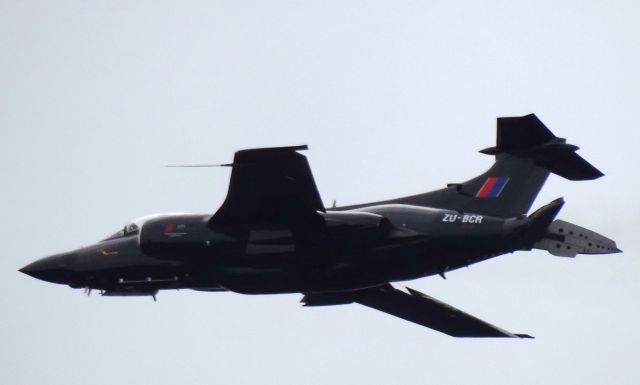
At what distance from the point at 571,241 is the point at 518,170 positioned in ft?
6.66

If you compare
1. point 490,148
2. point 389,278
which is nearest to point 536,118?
point 490,148

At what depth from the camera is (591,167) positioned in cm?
3553

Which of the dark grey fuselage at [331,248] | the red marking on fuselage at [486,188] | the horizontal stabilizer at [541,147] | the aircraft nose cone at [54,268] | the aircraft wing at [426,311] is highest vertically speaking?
the horizontal stabilizer at [541,147]

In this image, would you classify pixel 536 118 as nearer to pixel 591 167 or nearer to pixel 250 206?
pixel 591 167

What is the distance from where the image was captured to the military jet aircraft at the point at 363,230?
34.9 meters

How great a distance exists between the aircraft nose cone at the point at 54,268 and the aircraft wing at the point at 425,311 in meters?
6.03

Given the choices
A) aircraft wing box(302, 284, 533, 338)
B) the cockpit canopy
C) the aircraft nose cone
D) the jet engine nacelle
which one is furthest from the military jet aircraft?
aircraft wing box(302, 284, 533, 338)

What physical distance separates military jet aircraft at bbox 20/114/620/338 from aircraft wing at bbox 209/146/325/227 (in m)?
0.02

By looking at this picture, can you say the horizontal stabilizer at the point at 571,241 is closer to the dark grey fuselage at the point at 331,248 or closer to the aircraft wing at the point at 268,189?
the dark grey fuselage at the point at 331,248

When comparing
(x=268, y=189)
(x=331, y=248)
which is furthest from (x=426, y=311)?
(x=268, y=189)

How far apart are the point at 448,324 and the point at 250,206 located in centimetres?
812

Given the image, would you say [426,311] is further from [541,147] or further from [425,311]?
[541,147]

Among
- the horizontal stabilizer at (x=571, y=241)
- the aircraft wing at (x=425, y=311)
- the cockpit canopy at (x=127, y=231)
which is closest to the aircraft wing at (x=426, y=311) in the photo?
the aircraft wing at (x=425, y=311)

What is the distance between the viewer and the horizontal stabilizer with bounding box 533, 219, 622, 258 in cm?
3547
